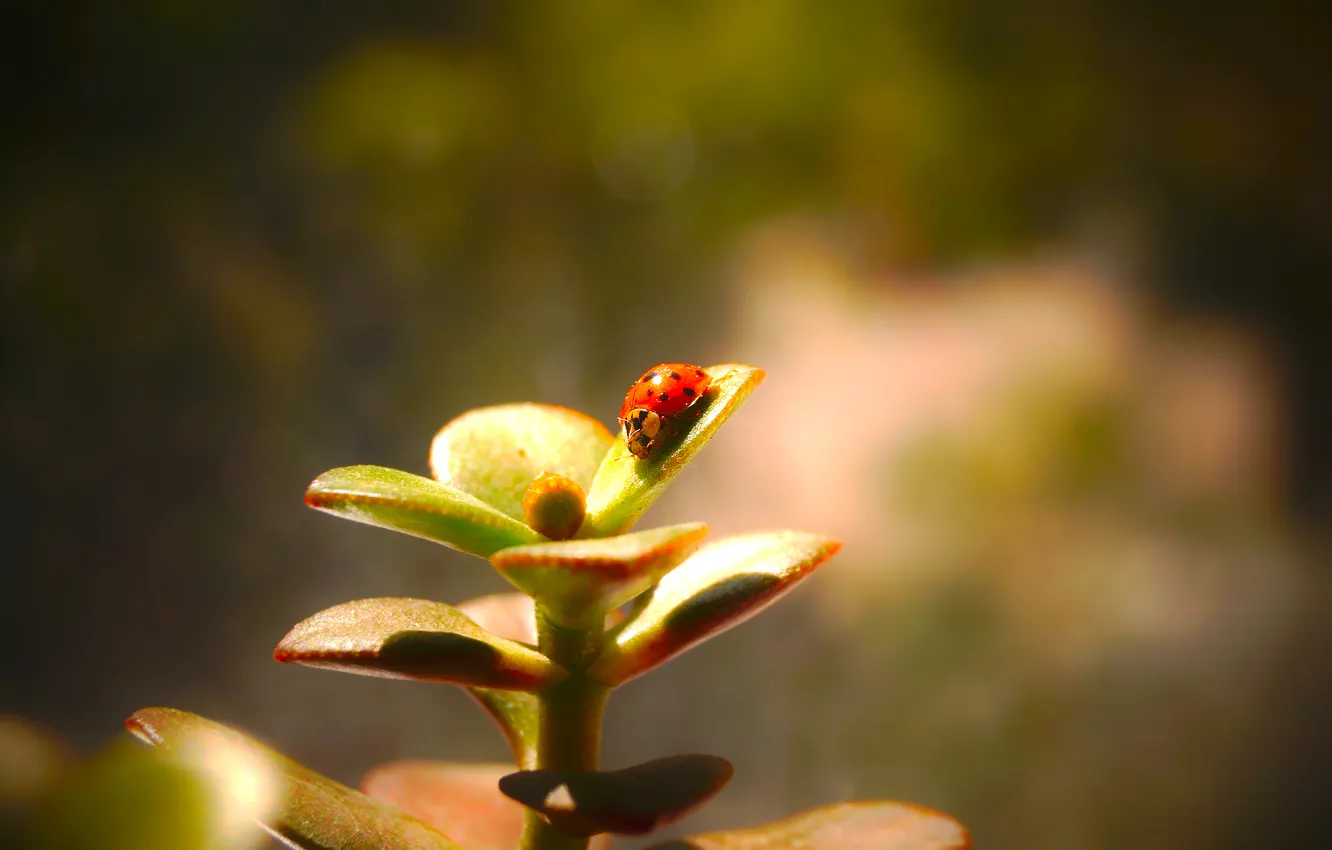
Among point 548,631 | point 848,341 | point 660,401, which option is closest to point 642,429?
point 660,401

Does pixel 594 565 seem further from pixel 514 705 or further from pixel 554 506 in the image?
pixel 514 705

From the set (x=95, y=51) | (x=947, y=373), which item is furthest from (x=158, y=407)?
(x=947, y=373)

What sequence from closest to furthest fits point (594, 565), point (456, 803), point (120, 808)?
point (120, 808)
point (594, 565)
point (456, 803)

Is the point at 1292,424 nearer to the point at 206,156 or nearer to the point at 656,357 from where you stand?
the point at 656,357

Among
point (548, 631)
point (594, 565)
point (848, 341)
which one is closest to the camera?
point (594, 565)

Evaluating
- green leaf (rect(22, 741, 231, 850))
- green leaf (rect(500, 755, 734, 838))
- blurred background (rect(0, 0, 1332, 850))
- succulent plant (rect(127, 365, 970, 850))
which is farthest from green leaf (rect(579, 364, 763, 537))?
blurred background (rect(0, 0, 1332, 850))

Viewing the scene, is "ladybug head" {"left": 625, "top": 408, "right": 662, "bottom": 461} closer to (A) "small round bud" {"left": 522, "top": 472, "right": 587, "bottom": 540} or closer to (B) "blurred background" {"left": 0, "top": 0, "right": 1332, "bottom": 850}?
(A) "small round bud" {"left": 522, "top": 472, "right": 587, "bottom": 540}

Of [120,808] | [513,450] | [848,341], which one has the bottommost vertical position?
[120,808]
